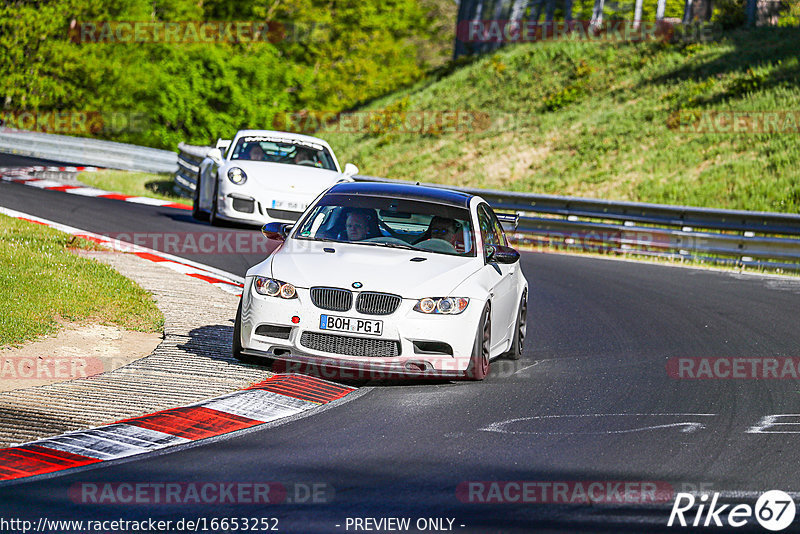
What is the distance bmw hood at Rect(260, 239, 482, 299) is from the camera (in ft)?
27.2

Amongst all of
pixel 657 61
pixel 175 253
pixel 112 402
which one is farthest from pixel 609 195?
pixel 112 402

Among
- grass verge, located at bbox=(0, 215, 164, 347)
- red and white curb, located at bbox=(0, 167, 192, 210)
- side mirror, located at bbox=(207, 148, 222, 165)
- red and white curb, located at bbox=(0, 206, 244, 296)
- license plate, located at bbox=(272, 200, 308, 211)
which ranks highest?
side mirror, located at bbox=(207, 148, 222, 165)

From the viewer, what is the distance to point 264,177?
17.3 m

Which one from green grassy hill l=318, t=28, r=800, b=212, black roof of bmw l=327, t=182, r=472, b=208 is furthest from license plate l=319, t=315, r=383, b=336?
green grassy hill l=318, t=28, r=800, b=212

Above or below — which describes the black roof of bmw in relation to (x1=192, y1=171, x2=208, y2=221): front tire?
above

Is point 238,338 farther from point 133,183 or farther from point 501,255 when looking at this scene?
point 133,183

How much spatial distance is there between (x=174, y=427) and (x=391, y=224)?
3.43m

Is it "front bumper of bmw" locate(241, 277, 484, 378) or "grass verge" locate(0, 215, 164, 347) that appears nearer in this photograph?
"front bumper of bmw" locate(241, 277, 484, 378)

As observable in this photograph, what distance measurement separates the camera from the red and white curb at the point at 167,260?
13202mm

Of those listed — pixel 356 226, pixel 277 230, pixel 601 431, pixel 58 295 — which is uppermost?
pixel 356 226

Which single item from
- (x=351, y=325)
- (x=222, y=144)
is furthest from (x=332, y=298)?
(x=222, y=144)

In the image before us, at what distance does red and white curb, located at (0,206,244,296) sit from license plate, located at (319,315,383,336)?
14.6 ft

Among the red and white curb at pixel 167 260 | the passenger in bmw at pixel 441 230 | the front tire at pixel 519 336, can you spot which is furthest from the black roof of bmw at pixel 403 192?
the red and white curb at pixel 167 260

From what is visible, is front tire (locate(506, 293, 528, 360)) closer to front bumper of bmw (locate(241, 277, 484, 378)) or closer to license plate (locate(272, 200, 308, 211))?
front bumper of bmw (locate(241, 277, 484, 378))
